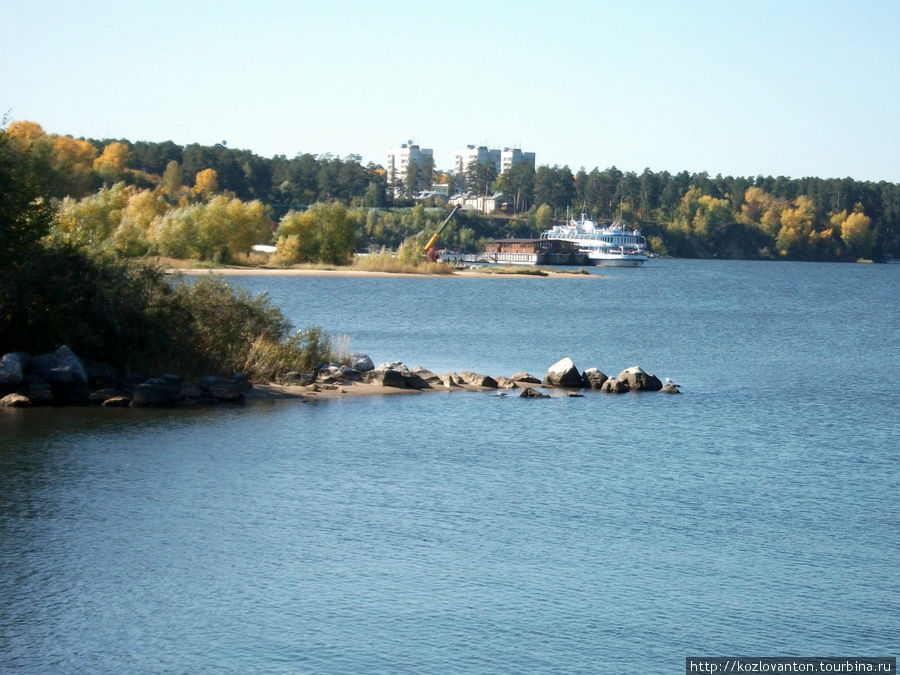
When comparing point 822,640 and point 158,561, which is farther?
point 158,561

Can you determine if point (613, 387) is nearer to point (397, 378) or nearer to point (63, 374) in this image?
point (397, 378)

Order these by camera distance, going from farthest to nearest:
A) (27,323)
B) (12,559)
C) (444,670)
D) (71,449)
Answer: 1. (27,323)
2. (71,449)
3. (12,559)
4. (444,670)

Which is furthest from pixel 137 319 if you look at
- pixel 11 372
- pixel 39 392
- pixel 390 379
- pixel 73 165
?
pixel 73 165

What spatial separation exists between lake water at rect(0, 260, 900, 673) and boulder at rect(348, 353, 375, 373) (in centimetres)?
442

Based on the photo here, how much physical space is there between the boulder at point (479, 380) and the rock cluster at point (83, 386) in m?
10.6

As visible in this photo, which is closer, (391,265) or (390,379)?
(390,379)

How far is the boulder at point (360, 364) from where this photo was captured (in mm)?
47253

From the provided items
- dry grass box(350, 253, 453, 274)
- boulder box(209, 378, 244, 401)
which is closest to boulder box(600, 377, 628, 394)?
boulder box(209, 378, 244, 401)

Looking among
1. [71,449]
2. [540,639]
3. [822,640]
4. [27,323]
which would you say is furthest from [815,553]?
[27,323]

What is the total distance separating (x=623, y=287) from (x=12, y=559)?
420ft

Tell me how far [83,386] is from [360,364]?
1239 centimetres

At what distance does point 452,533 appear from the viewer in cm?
2497

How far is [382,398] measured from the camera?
43.3 metres

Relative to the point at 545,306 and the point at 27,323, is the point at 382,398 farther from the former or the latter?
the point at 545,306
